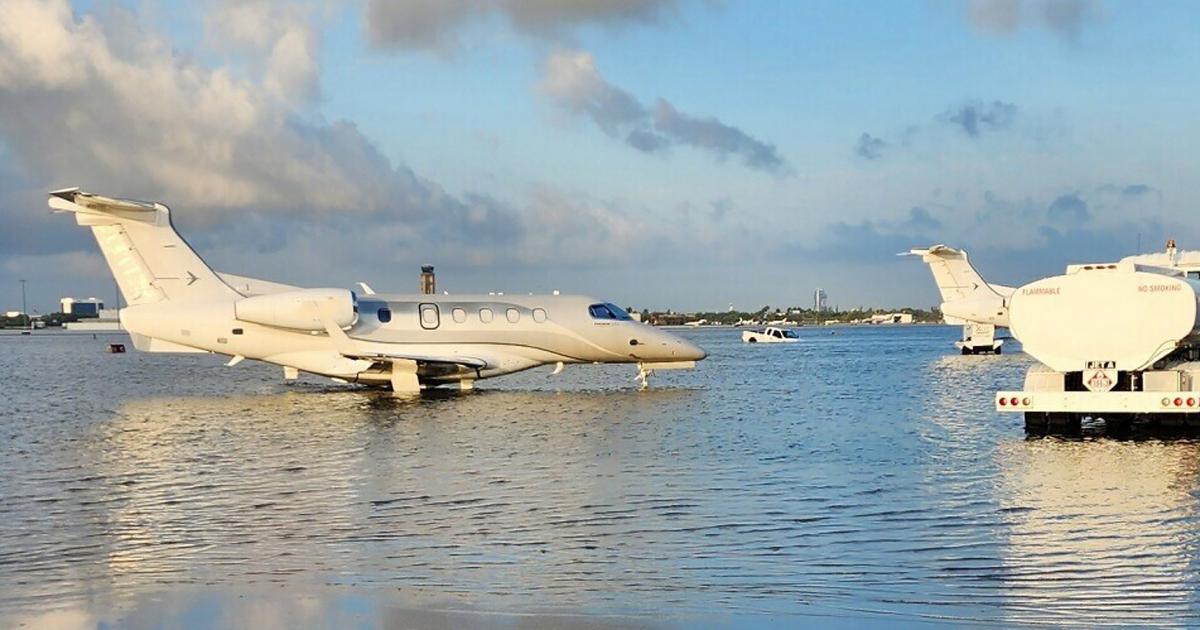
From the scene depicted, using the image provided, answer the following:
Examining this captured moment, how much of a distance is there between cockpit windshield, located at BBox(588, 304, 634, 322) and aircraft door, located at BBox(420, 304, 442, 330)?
196 inches

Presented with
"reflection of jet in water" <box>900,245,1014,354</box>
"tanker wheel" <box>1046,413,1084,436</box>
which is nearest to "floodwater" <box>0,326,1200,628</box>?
"tanker wheel" <box>1046,413,1084,436</box>

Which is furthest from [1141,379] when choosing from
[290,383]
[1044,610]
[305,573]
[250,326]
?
[290,383]

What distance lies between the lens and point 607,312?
4400cm

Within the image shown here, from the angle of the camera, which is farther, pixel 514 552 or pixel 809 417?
pixel 809 417

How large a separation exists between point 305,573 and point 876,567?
199 inches

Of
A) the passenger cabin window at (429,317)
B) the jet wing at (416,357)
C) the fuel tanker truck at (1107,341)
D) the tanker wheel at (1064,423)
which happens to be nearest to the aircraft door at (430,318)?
the passenger cabin window at (429,317)

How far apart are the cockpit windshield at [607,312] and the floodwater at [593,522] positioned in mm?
11193

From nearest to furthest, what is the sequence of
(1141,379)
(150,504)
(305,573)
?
(305,573)
(150,504)
(1141,379)

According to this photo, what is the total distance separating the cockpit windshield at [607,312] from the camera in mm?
43719

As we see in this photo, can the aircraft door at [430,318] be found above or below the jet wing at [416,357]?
above

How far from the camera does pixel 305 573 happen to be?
11.8m

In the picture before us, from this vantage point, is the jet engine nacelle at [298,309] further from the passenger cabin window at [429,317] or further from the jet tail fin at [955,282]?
the jet tail fin at [955,282]

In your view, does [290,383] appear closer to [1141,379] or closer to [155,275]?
[155,275]

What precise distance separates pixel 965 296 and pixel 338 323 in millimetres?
56131
